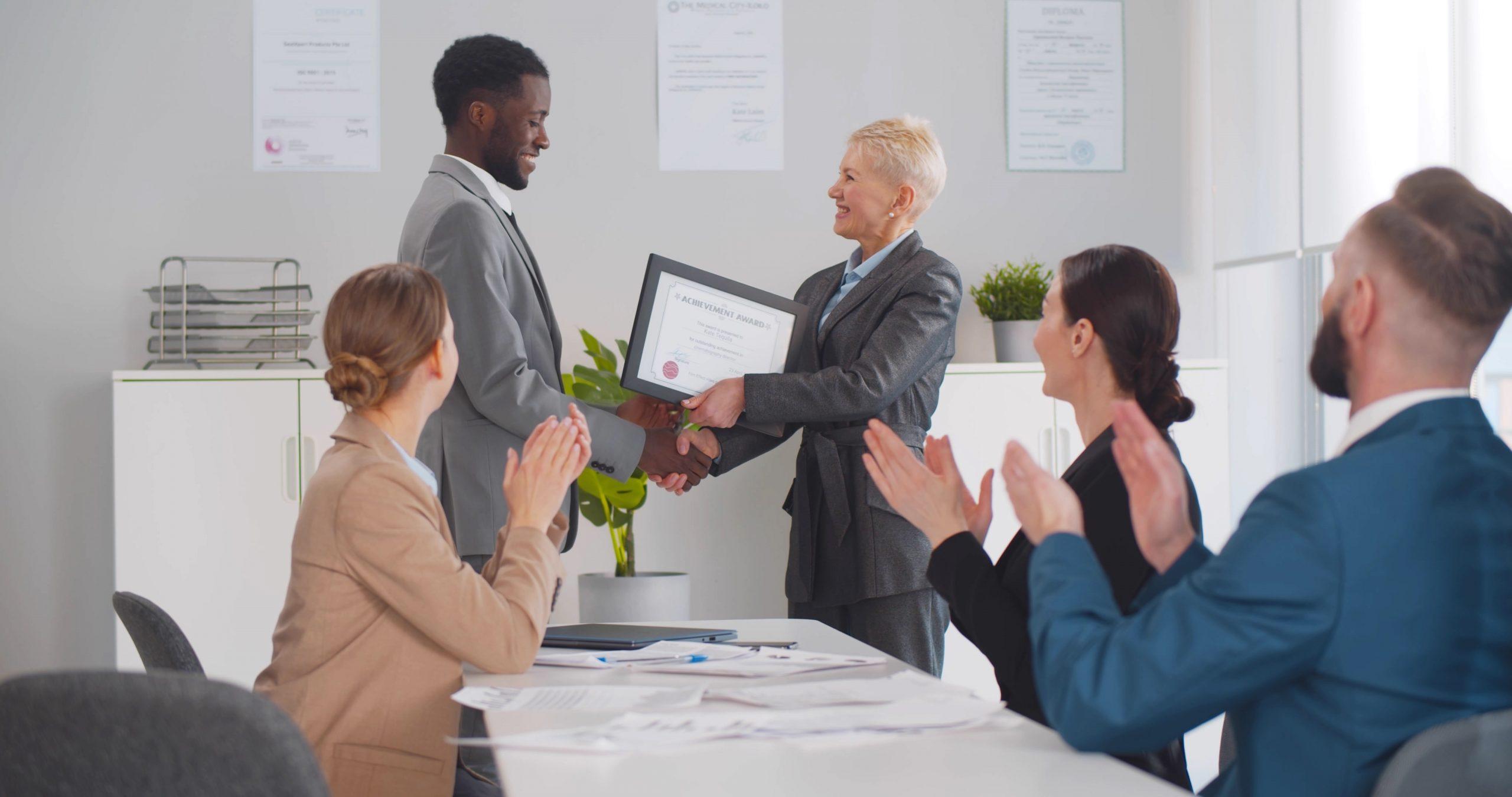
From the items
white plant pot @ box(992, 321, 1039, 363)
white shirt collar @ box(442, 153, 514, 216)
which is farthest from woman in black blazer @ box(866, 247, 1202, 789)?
white plant pot @ box(992, 321, 1039, 363)

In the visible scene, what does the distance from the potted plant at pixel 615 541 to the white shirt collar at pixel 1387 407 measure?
252 cm

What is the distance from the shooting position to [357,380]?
68.3 inches

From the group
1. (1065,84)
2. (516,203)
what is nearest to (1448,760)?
(516,203)

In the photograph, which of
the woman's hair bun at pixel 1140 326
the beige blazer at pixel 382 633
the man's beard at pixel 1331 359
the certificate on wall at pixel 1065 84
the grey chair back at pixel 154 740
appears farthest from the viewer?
the certificate on wall at pixel 1065 84

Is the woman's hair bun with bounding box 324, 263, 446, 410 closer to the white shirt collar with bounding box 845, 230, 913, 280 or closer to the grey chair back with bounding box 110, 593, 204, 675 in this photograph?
the grey chair back with bounding box 110, 593, 204, 675

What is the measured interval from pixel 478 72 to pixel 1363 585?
2.05 m

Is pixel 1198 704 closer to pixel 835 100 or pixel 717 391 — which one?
pixel 717 391

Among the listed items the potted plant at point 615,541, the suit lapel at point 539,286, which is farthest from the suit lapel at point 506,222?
the potted plant at point 615,541

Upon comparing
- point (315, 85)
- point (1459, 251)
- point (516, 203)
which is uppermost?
point (315, 85)

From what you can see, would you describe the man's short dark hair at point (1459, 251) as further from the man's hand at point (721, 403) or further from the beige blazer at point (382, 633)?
the man's hand at point (721, 403)

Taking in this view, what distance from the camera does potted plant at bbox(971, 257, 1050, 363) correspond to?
3.96 m

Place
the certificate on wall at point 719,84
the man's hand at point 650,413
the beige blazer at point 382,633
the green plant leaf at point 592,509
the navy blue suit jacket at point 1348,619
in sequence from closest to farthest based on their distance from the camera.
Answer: the navy blue suit jacket at point 1348,619 < the beige blazer at point 382,633 < the man's hand at point 650,413 < the green plant leaf at point 592,509 < the certificate on wall at point 719,84

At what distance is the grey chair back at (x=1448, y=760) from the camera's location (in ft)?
3.22

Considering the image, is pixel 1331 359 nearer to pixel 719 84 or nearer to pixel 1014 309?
pixel 1014 309
